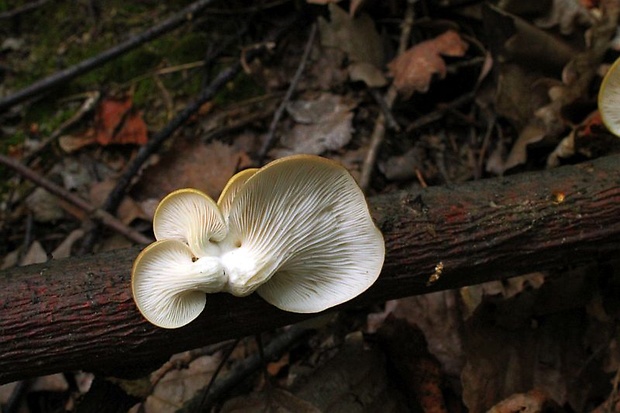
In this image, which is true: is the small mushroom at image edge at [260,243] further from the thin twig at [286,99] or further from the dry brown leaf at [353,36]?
the dry brown leaf at [353,36]

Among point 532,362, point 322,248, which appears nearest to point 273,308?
point 322,248

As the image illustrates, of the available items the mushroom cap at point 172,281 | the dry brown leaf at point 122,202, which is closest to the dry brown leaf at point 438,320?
the mushroom cap at point 172,281

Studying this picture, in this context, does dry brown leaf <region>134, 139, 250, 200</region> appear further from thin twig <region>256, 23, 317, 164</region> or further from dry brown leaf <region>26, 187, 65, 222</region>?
dry brown leaf <region>26, 187, 65, 222</region>

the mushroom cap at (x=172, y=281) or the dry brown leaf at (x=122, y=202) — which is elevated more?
the dry brown leaf at (x=122, y=202)

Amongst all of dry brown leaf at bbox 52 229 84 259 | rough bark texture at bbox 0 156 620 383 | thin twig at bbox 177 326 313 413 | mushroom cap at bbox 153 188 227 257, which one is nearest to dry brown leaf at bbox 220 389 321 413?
thin twig at bbox 177 326 313 413

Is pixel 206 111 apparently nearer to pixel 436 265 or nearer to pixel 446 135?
pixel 446 135

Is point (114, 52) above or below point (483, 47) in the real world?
above
